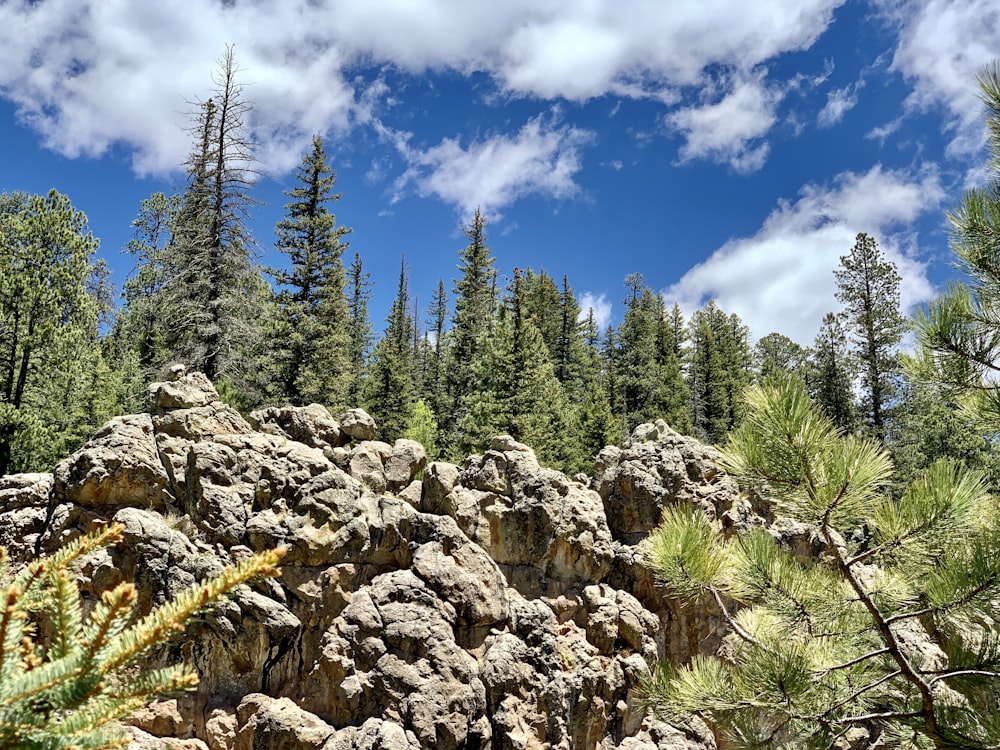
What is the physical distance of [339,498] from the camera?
11.9 meters

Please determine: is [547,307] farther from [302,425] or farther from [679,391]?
[302,425]

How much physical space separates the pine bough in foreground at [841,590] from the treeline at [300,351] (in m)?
1.52

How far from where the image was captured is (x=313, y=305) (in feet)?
75.0

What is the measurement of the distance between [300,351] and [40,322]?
7516 millimetres

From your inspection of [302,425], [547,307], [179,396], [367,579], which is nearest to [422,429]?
[302,425]

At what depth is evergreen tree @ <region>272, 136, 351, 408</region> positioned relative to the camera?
21.6 m

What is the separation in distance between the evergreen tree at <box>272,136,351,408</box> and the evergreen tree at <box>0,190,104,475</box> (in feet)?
19.5

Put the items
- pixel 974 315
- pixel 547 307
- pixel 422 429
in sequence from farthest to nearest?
pixel 547 307, pixel 422 429, pixel 974 315

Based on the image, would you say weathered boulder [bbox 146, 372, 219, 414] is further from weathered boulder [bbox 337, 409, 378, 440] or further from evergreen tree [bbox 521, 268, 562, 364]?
evergreen tree [bbox 521, 268, 562, 364]

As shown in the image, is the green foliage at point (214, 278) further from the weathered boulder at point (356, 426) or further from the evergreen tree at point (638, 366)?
the evergreen tree at point (638, 366)

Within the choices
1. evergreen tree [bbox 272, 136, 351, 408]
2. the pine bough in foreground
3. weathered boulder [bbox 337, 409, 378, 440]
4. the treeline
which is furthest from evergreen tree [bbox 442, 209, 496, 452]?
the pine bough in foreground

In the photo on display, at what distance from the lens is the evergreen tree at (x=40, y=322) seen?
17062mm

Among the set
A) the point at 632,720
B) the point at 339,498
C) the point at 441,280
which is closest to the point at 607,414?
the point at 632,720

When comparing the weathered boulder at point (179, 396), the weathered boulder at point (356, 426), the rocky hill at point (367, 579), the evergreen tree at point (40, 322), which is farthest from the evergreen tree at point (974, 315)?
the evergreen tree at point (40, 322)
